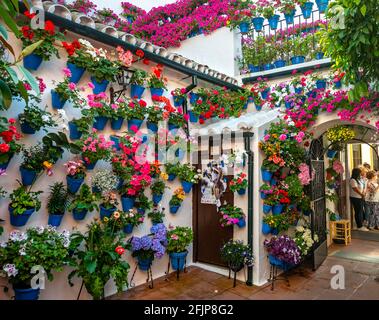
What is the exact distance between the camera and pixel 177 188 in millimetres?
6102

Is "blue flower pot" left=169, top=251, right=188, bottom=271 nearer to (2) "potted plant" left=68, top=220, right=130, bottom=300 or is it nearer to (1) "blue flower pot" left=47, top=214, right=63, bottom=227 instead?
(2) "potted plant" left=68, top=220, right=130, bottom=300

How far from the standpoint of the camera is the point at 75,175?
4180mm

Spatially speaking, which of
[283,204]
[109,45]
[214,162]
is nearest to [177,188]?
[214,162]

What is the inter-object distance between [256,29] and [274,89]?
178 centimetres

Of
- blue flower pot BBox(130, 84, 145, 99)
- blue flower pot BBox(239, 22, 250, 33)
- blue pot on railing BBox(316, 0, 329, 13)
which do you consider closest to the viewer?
blue flower pot BBox(130, 84, 145, 99)

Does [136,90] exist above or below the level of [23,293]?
above

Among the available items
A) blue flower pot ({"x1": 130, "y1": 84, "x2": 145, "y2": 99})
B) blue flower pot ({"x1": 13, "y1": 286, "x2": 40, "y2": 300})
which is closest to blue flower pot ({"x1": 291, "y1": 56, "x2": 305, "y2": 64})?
blue flower pot ({"x1": 130, "y1": 84, "x2": 145, "y2": 99})

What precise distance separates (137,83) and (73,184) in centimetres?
208

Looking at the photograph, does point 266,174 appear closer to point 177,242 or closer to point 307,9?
point 177,242

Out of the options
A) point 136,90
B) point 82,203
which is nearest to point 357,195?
point 136,90

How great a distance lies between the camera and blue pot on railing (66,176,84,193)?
13.6 ft

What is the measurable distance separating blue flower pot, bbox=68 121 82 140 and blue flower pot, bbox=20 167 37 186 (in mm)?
824

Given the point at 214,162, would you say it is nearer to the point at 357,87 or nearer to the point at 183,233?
the point at 183,233

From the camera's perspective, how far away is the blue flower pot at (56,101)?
4.16 m
